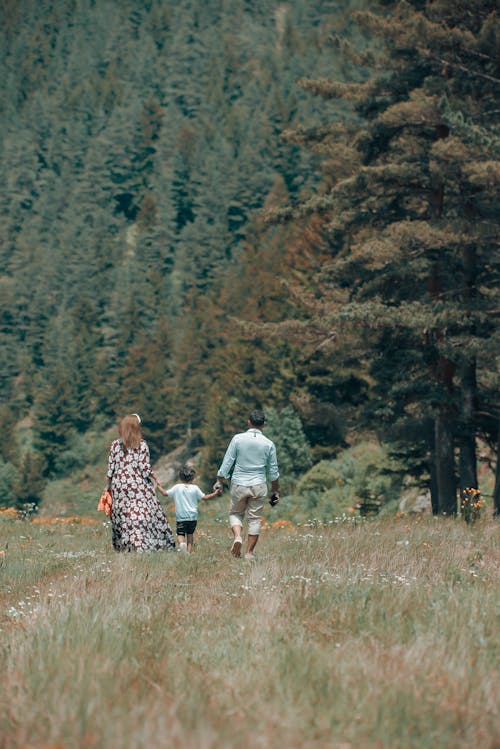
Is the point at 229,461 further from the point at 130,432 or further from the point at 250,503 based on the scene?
the point at 130,432

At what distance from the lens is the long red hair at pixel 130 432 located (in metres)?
11.9

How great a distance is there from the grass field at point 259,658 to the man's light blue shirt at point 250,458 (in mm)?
2146

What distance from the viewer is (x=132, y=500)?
12234mm

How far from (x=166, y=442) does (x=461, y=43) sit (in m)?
69.8

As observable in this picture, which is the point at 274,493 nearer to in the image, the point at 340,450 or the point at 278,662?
the point at 278,662

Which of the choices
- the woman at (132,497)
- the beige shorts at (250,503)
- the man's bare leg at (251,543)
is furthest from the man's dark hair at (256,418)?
the woman at (132,497)

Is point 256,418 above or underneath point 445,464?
above

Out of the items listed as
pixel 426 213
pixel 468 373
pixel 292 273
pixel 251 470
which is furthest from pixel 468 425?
pixel 292 273

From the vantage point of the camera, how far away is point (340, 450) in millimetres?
41844

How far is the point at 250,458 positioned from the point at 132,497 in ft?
6.04

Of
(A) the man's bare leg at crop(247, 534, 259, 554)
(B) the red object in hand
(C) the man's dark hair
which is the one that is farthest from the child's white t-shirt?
(C) the man's dark hair

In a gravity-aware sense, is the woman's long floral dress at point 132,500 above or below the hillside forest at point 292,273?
below

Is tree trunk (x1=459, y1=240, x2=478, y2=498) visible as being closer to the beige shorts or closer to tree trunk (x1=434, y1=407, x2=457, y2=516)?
A: tree trunk (x1=434, y1=407, x2=457, y2=516)

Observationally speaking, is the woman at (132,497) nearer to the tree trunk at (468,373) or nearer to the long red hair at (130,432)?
the long red hair at (130,432)
